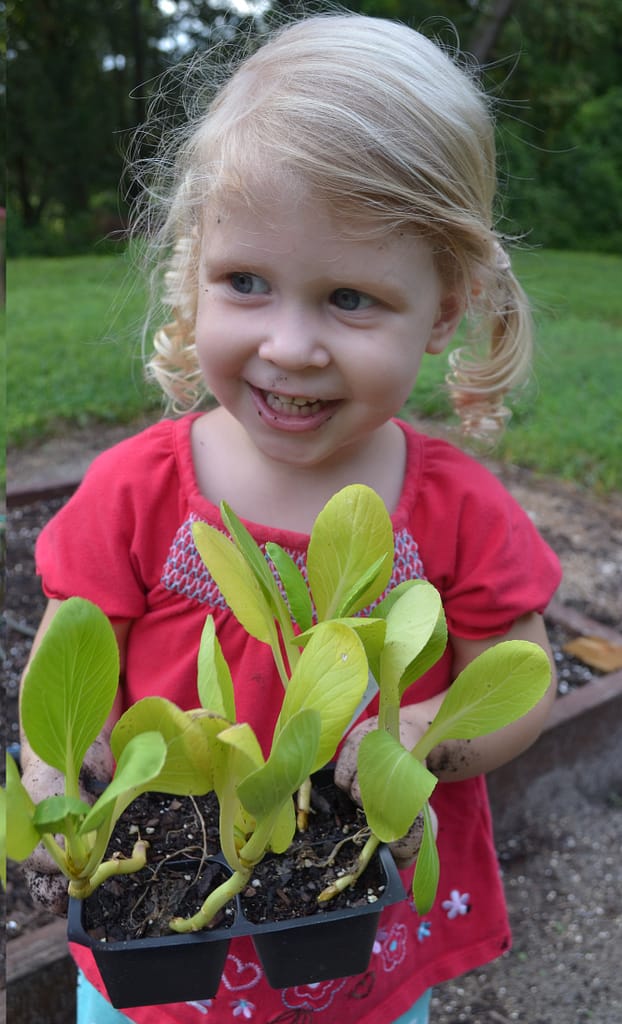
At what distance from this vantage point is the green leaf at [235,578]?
1.98 feet

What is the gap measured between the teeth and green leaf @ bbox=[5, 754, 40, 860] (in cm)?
44

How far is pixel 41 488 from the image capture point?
2.47 meters

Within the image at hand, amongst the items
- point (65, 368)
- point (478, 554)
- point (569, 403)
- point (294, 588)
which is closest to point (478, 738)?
point (478, 554)

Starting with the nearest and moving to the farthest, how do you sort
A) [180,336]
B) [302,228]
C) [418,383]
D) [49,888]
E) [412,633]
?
[412,633] → [49,888] → [302,228] → [180,336] → [418,383]

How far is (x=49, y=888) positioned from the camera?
2.23 feet

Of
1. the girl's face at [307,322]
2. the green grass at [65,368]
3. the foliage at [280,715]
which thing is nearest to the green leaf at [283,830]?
the foliage at [280,715]

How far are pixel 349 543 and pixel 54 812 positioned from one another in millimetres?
254

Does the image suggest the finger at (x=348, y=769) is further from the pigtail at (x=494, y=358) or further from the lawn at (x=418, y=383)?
the lawn at (x=418, y=383)

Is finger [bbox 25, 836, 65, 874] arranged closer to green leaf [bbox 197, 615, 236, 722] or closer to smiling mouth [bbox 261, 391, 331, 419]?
green leaf [bbox 197, 615, 236, 722]

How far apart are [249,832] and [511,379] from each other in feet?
2.21

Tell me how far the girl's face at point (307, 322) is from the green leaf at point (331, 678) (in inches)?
12.5

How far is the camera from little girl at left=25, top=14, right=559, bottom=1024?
796 millimetres

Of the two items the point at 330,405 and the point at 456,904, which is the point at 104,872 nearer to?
the point at 330,405

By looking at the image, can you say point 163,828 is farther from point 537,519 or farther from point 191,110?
point 537,519
